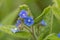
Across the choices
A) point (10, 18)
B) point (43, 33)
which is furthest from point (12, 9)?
point (43, 33)

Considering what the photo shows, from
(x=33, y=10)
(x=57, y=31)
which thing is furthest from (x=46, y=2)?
(x=57, y=31)

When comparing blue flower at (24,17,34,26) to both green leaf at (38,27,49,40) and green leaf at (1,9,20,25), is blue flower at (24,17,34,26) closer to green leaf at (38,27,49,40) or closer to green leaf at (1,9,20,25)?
green leaf at (38,27,49,40)

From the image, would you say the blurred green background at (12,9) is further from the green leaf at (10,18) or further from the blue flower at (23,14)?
the blue flower at (23,14)

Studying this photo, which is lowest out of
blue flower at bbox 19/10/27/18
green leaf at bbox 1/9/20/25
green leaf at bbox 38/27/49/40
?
green leaf at bbox 38/27/49/40

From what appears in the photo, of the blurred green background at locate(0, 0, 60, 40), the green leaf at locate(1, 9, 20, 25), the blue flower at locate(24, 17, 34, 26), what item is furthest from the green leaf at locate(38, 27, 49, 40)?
the green leaf at locate(1, 9, 20, 25)

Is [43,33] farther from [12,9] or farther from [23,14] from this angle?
[12,9]

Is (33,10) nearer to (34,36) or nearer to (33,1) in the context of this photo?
(33,1)

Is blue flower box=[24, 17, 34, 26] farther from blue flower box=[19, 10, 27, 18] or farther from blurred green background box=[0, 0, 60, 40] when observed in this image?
blurred green background box=[0, 0, 60, 40]

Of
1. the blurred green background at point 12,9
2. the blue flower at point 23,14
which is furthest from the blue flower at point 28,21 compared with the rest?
the blurred green background at point 12,9

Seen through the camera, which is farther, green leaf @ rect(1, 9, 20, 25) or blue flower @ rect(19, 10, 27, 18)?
green leaf @ rect(1, 9, 20, 25)

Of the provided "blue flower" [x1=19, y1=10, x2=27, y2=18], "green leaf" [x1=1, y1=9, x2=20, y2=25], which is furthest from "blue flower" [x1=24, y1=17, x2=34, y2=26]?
"green leaf" [x1=1, y1=9, x2=20, y2=25]

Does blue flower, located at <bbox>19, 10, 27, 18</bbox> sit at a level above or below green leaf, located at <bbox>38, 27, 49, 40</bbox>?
above
